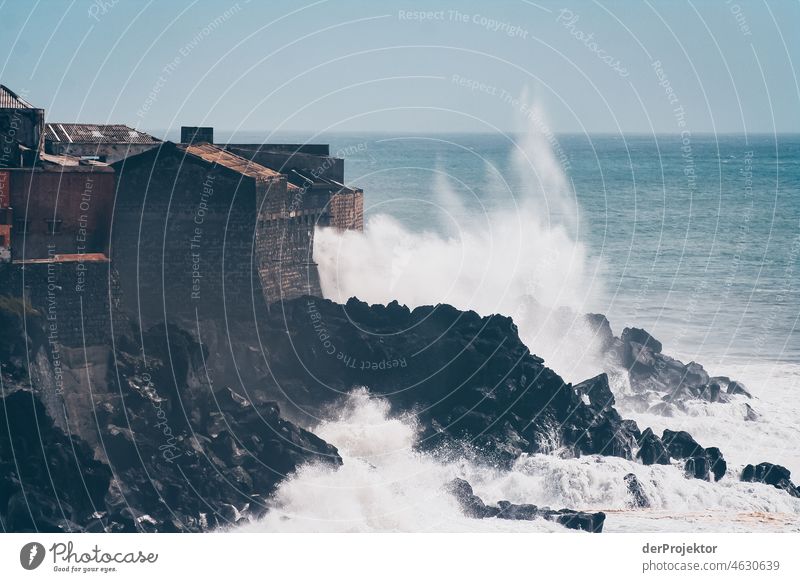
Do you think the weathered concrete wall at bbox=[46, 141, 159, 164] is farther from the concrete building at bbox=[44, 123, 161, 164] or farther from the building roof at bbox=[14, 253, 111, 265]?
the building roof at bbox=[14, 253, 111, 265]

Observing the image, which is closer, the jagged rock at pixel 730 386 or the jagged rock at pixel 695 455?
the jagged rock at pixel 695 455

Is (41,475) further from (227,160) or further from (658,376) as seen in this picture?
(658,376)

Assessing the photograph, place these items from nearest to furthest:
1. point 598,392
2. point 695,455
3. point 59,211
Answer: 1. point 59,211
2. point 695,455
3. point 598,392

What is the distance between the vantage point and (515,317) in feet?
260

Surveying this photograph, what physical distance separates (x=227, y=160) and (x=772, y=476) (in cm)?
2219

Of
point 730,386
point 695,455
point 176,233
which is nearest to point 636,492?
point 695,455

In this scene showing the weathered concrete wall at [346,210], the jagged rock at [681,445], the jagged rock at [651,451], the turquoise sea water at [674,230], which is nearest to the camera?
the jagged rock at [651,451]

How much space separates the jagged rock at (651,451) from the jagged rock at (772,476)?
277 centimetres

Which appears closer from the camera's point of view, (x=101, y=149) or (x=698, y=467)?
(x=698, y=467)

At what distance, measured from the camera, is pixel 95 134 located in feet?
207

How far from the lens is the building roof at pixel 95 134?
204ft

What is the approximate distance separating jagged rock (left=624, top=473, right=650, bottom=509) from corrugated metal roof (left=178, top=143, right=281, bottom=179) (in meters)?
16.7

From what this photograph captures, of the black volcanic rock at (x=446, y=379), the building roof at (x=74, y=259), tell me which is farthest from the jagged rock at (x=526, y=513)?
the building roof at (x=74, y=259)

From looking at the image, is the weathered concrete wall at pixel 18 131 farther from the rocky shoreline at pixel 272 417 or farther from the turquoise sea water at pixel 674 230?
the turquoise sea water at pixel 674 230
